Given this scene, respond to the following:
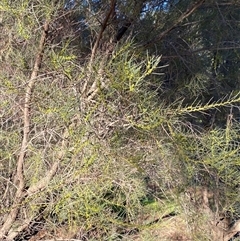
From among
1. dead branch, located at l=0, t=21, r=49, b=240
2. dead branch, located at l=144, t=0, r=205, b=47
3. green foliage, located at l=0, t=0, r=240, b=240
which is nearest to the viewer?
green foliage, located at l=0, t=0, r=240, b=240

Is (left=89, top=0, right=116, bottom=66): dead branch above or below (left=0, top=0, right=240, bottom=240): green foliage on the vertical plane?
above

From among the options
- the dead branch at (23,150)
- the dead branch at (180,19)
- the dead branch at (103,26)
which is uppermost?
the dead branch at (180,19)

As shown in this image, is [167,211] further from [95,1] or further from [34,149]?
[95,1]

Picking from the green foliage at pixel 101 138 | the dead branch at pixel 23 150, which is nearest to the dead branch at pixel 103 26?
the green foliage at pixel 101 138

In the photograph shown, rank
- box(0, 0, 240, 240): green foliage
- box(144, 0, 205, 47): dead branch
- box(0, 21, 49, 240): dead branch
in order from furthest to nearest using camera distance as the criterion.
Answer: box(144, 0, 205, 47): dead branch, box(0, 21, 49, 240): dead branch, box(0, 0, 240, 240): green foliage

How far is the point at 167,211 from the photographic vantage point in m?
3.65

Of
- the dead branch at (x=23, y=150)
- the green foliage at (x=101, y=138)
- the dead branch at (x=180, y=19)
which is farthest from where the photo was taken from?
Answer: the dead branch at (x=180, y=19)

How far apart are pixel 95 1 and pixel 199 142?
5.05ft

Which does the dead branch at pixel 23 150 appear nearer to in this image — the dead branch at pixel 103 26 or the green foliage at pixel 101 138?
the green foliage at pixel 101 138

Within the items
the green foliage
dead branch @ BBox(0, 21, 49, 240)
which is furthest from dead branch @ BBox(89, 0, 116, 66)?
dead branch @ BBox(0, 21, 49, 240)

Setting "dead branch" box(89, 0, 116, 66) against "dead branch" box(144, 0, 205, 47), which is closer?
"dead branch" box(89, 0, 116, 66)

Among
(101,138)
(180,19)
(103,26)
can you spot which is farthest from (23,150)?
(180,19)

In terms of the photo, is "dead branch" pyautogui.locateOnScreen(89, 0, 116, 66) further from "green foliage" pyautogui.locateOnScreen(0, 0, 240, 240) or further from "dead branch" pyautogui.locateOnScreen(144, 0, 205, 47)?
"dead branch" pyautogui.locateOnScreen(144, 0, 205, 47)

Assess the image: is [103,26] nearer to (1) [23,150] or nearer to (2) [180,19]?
(2) [180,19]
